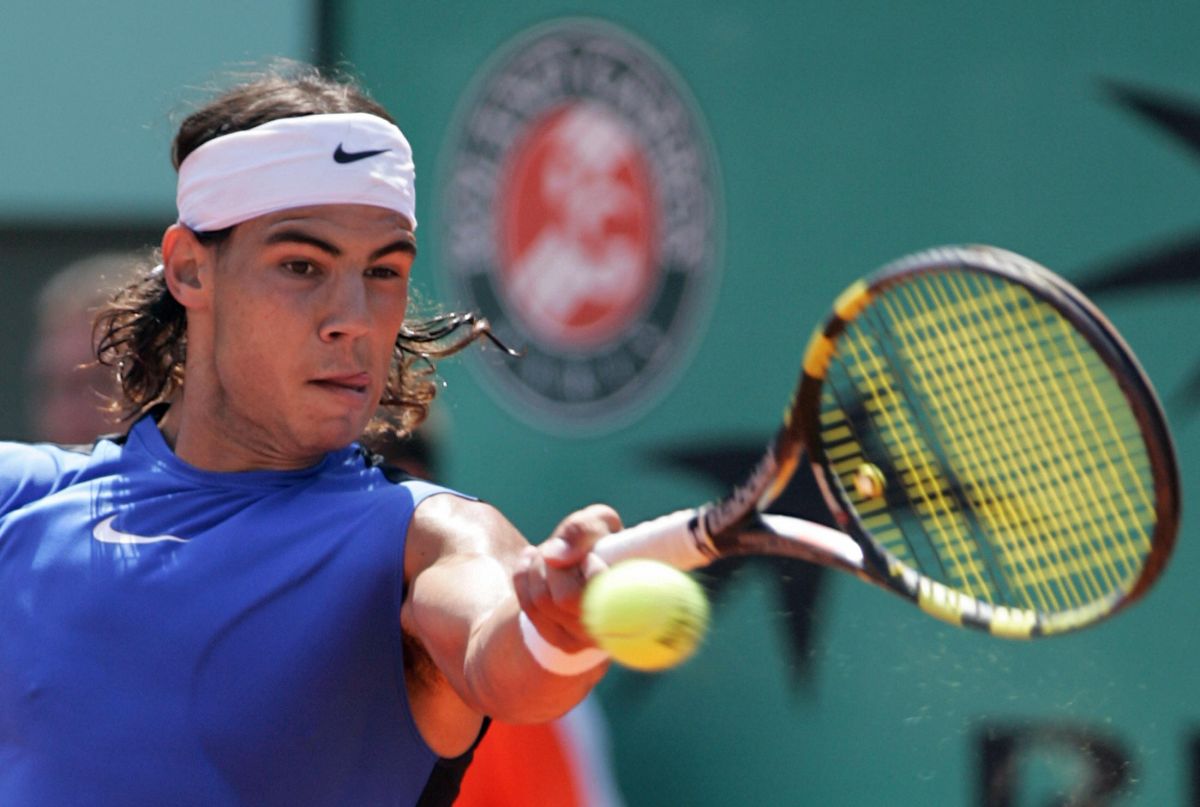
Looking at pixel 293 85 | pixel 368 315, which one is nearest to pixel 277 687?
pixel 368 315

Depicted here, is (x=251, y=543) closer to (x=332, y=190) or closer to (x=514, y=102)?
(x=332, y=190)

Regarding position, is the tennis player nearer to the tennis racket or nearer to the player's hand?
the player's hand

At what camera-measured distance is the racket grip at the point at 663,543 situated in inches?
82.0

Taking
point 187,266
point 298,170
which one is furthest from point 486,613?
point 187,266

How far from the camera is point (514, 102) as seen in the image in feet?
16.0

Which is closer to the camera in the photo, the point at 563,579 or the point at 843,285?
the point at 563,579

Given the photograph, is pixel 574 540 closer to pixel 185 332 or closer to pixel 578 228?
pixel 185 332

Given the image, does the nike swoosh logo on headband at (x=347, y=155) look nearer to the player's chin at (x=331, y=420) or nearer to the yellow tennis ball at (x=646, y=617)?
the player's chin at (x=331, y=420)

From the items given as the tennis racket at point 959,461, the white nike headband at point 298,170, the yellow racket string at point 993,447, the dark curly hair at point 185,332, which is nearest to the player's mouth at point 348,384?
the white nike headband at point 298,170

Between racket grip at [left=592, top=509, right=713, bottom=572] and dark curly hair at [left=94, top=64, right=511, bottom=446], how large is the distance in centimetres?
76

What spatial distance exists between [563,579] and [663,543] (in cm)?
20

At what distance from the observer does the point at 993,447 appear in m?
2.63

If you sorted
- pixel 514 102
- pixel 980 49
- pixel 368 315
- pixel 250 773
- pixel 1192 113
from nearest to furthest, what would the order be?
pixel 250 773 < pixel 368 315 < pixel 1192 113 < pixel 980 49 < pixel 514 102

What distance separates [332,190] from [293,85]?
0.27 metres
